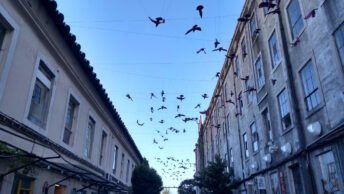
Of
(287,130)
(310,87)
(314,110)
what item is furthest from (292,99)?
(314,110)

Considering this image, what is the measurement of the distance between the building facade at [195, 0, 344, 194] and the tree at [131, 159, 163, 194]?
330 inches

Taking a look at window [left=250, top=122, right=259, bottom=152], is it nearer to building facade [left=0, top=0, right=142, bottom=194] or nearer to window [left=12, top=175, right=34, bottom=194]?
building facade [left=0, top=0, right=142, bottom=194]

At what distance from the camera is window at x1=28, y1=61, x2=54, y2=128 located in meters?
8.35

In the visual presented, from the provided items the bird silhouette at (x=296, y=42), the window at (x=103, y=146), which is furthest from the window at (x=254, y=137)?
the window at (x=103, y=146)

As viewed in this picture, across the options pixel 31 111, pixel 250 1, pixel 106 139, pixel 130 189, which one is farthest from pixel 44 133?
pixel 130 189

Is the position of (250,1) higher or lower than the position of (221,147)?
higher

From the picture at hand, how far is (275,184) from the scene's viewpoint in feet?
42.0

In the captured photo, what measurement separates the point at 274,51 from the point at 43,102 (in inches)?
409

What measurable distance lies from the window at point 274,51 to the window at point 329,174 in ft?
17.1

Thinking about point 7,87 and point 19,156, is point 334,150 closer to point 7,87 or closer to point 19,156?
point 19,156

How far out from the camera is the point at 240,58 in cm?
1938

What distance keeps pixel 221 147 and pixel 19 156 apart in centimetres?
2238

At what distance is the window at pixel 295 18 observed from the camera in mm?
10914

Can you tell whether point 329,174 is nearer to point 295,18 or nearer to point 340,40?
point 340,40
